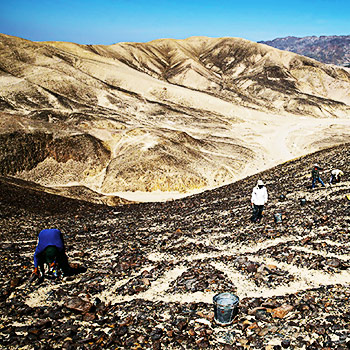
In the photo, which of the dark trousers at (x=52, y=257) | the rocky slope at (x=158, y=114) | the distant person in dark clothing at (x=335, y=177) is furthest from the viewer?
the rocky slope at (x=158, y=114)

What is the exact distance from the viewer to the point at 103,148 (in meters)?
40.3

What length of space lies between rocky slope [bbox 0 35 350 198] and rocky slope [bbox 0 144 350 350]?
16629 millimetres

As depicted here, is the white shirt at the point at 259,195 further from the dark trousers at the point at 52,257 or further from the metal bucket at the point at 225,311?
the dark trousers at the point at 52,257

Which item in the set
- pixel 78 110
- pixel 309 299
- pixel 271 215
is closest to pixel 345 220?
pixel 271 215

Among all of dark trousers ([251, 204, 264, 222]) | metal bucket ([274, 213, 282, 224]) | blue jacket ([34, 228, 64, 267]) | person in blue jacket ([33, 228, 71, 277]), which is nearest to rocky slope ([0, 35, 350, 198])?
dark trousers ([251, 204, 264, 222])

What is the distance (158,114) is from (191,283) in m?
58.2

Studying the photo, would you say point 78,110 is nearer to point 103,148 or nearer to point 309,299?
point 103,148

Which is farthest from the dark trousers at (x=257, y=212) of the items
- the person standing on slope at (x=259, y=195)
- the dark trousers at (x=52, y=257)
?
the dark trousers at (x=52, y=257)

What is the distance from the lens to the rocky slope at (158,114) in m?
35.3

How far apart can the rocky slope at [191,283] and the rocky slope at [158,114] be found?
16629 mm

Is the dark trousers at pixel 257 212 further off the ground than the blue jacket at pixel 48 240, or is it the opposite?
the blue jacket at pixel 48 240

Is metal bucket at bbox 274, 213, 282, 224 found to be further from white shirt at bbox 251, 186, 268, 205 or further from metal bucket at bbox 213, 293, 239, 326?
metal bucket at bbox 213, 293, 239, 326

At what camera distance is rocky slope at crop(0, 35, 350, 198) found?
116 ft

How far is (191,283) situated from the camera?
8.34 m
